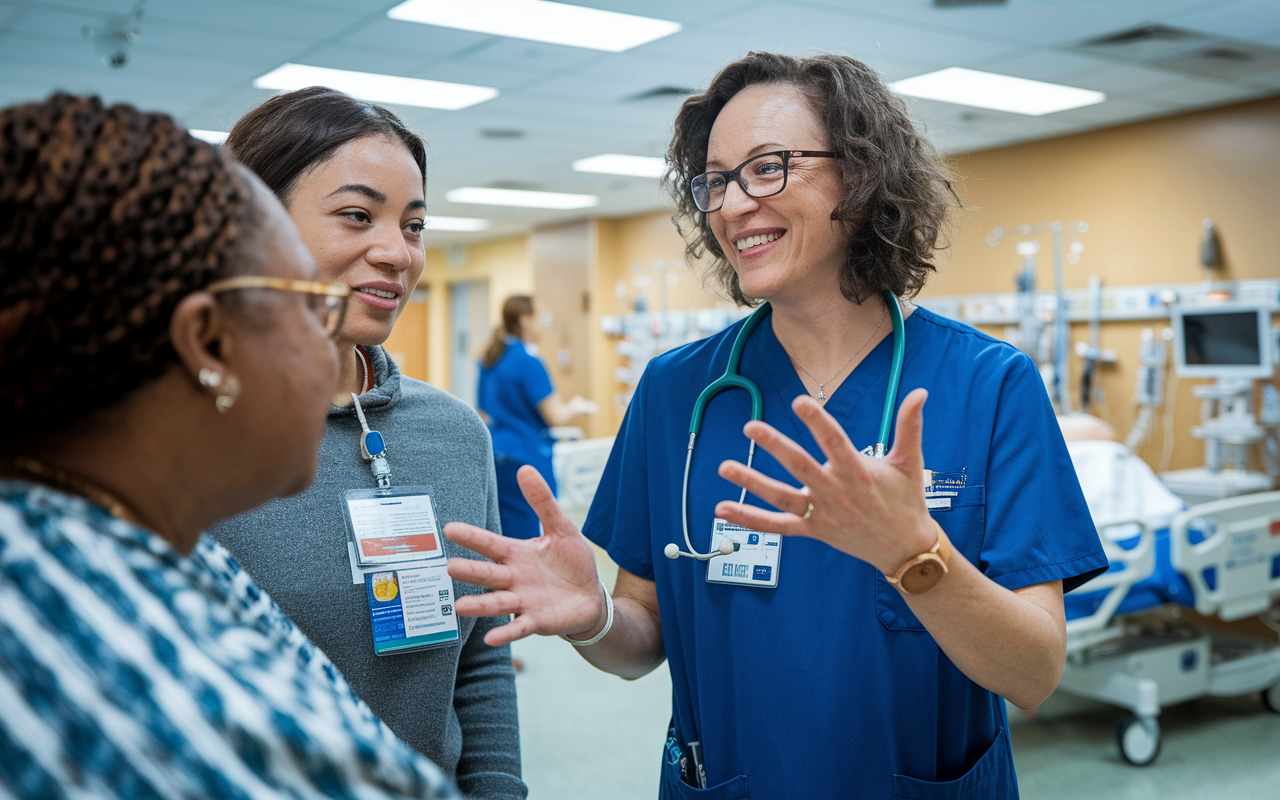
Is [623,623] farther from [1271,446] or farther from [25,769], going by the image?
[1271,446]

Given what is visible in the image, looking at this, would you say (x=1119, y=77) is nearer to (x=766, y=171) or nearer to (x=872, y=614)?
(x=766, y=171)

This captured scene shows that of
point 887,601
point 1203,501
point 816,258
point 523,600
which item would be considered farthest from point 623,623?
point 1203,501

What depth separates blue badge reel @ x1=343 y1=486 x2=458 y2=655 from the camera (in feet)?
3.65

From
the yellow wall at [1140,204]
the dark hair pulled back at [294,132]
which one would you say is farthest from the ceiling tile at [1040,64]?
the dark hair pulled back at [294,132]

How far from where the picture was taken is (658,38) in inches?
165

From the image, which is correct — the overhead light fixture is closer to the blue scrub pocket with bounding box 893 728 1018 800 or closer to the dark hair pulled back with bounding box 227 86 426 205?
the dark hair pulled back with bounding box 227 86 426 205

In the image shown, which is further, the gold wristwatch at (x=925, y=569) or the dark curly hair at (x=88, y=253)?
the gold wristwatch at (x=925, y=569)

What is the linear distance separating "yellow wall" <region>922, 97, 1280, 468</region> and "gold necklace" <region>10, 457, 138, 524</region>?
5261 mm

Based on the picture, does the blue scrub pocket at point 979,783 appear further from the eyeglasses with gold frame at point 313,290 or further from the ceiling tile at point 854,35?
the ceiling tile at point 854,35

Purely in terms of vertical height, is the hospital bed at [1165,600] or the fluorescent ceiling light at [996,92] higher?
the fluorescent ceiling light at [996,92]

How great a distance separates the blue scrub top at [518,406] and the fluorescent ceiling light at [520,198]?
4.05 metres

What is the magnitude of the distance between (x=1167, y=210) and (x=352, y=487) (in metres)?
5.47

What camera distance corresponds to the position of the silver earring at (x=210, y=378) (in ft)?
1.89

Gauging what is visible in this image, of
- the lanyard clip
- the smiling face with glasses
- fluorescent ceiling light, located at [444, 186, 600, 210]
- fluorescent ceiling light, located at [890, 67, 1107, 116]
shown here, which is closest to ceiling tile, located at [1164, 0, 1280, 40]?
fluorescent ceiling light, located at [890, 67, 1107, 116]
